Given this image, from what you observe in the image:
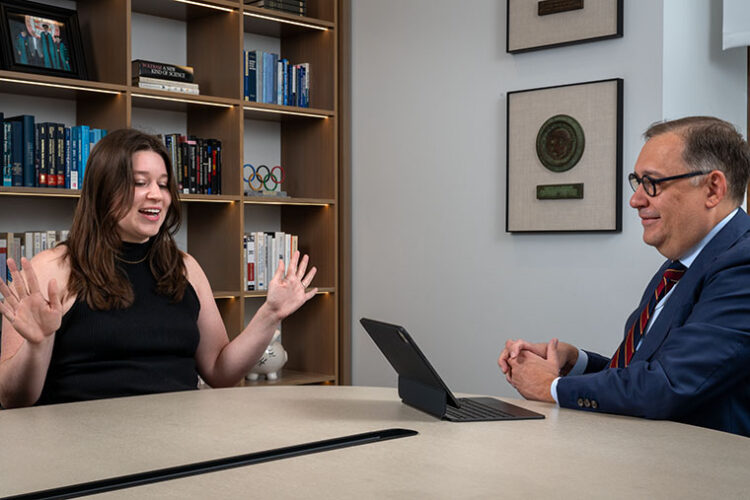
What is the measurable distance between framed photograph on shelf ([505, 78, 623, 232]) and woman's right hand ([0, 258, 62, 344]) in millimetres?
2184

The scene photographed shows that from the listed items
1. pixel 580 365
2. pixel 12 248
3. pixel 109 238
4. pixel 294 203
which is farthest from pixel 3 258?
pixel 580 365

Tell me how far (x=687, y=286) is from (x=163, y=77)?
2543 mm

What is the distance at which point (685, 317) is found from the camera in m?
1.86

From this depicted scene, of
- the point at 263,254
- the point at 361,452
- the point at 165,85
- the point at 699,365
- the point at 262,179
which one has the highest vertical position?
the point at 165,85

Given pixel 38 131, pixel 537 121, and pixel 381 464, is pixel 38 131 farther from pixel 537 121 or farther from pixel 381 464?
pixel 381 464

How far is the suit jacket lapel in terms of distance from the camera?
1.87 meters

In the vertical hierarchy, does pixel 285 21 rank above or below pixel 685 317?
above

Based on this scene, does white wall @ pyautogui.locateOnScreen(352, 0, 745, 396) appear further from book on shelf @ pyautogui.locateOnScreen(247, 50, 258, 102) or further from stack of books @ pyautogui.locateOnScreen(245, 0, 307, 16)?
book on shelf @ pyautogui.locateOnScreen(247, 50, 258, 102)

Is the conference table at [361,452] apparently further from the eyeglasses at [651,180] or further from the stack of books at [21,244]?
the stack of books at [21,244]

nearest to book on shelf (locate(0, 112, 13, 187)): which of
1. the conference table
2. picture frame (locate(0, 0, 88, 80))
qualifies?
picture frame (locate(0, 0, 88, 80))

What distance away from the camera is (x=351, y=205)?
4348mm

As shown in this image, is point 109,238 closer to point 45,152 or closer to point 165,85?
point 45,152

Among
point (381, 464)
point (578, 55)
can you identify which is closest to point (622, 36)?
point (578, 55)

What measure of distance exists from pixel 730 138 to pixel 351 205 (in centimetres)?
254
